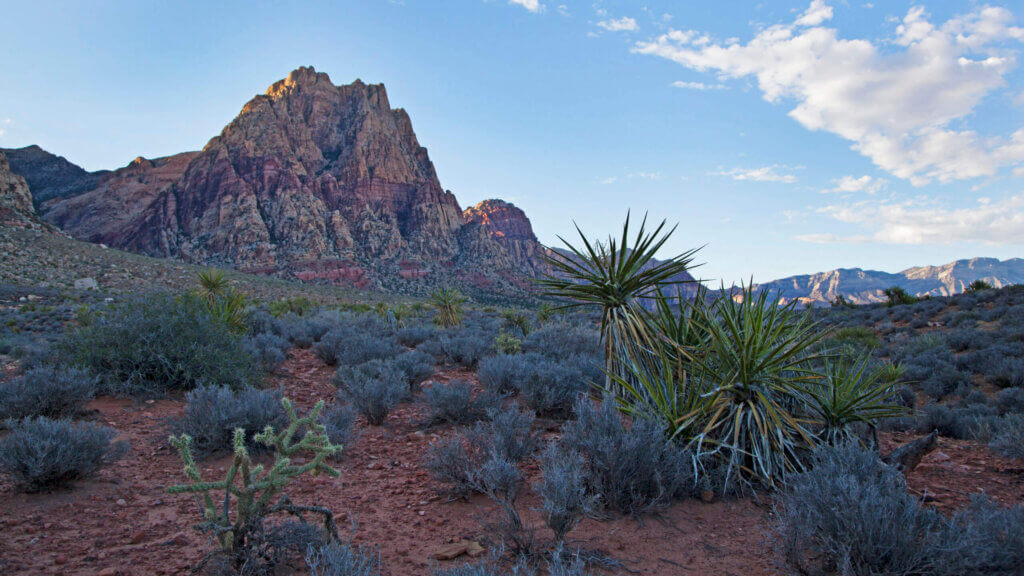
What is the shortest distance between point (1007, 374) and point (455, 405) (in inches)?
419

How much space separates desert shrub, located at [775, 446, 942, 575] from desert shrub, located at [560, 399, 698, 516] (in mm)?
864

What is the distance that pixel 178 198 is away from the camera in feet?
314

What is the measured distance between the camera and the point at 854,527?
251cm

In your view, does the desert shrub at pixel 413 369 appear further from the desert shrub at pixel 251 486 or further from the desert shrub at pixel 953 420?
the desert shrub at pixel 953 420

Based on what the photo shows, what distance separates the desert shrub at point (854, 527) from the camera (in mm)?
2412

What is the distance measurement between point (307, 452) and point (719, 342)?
4570 mm

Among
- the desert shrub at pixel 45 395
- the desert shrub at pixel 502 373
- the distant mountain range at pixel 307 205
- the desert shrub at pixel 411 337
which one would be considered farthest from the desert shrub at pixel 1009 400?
the distant mountain range at pixel 307 205

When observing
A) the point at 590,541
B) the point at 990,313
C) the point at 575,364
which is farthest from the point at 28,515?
the point at 990,313

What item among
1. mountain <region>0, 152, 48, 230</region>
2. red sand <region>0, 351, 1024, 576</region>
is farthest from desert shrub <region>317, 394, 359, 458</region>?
mountain <region>0, 152, 48, 230</region>

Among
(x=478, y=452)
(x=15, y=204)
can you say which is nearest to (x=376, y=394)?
(x=478, y=452)

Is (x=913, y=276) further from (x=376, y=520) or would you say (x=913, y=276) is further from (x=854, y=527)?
(x=376, y=520)

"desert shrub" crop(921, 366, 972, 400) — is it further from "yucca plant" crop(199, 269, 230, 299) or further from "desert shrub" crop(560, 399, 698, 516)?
"yucca plant" crop(199, 269, 230, 299)

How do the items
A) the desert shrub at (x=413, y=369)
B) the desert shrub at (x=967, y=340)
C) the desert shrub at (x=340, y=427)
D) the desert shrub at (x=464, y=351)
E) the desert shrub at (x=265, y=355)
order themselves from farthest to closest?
the desert shrub at (x=967, y=340), the desert shrub at (x=464, y=351), the desert shrub at (x=265, y=355), the desert shrub at (x=413, y=369), the desert shrub at (x=340, y=427)

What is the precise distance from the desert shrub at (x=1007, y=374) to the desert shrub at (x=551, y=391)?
8.76m
